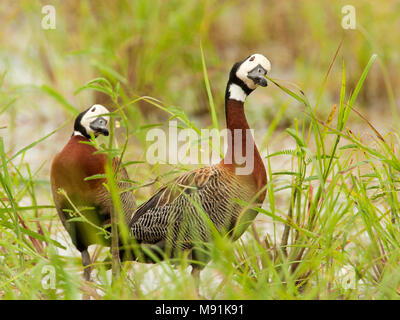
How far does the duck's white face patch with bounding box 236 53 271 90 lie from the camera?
7.78 feet

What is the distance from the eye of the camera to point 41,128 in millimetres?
5145

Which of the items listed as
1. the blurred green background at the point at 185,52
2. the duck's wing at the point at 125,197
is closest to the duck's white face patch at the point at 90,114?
the duck's wing at the point at 125,197

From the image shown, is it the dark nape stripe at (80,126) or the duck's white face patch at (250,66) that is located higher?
the duck's white face patch at (250,66)

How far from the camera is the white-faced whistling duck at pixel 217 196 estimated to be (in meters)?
2.39

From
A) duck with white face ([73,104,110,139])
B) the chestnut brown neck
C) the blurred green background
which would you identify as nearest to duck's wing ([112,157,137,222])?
duck with white face ([73,104,110,139])

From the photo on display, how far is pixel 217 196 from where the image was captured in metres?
2.41

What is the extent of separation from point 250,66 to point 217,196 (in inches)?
18.4

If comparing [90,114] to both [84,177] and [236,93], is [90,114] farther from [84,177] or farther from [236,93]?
[236,93]

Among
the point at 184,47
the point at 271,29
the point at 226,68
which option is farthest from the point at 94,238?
the point at 271,29

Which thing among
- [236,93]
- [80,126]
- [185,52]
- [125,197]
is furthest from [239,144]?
[185,52]

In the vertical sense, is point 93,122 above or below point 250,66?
below

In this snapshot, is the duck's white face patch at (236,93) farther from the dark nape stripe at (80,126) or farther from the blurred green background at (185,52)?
the blurred green background at (185,52)

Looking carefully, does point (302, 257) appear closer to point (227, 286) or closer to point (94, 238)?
point (227, 286)

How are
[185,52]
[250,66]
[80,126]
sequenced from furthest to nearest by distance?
[185,52] → [80,126] → [250,66]
